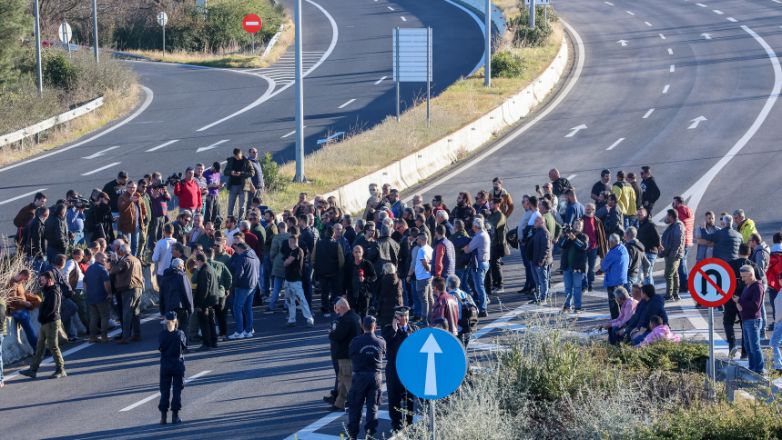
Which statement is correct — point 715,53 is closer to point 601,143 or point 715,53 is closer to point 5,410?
→ point 601,143

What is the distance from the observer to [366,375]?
1257cm

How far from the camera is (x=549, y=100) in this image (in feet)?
125

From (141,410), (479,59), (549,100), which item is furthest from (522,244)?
(479,59)

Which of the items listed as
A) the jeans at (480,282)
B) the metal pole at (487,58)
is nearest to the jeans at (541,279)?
the jeans at (480,282)

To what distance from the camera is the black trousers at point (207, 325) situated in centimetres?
1698

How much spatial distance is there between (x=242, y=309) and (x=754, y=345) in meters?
7.77

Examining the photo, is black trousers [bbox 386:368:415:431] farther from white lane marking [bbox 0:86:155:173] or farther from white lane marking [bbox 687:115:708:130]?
white lane marking [bbox 687:115:708:130]

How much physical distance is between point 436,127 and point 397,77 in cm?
183

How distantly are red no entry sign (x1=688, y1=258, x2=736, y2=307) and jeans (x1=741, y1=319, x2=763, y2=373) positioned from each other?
7.24ft

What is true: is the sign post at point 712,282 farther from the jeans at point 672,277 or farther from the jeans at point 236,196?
the jeans at point 236,196

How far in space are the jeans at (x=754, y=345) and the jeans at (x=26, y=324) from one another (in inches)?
401

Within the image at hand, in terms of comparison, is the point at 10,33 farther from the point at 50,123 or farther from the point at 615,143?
the point at 615,143

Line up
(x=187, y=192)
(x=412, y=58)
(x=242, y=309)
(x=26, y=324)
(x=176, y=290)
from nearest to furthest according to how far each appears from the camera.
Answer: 1. (x=176, y=290)
2. (x=26, y=324)
3. (x=242, y=309)
4. (x=187, y=192)
5. (x=412, y=58)

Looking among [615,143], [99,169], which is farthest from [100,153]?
[615,143]
